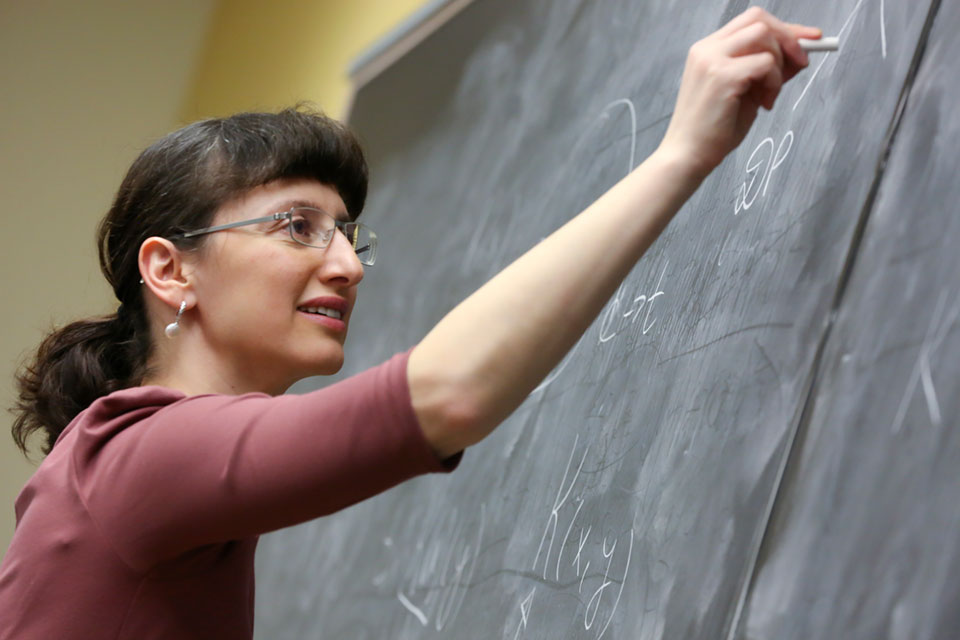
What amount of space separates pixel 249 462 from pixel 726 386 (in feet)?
1.34

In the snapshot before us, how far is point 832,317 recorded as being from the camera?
2.59 feet

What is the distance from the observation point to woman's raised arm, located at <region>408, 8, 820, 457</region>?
0.61m

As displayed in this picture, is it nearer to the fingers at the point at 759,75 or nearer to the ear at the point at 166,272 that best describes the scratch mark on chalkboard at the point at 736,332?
the fingers at the point at 759,75

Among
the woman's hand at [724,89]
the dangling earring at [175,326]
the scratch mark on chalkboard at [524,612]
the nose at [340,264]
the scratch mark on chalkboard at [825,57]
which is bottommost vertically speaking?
the scratch mark on chalkboard at [524,612]

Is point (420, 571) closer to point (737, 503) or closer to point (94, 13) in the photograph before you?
point (737, 503)

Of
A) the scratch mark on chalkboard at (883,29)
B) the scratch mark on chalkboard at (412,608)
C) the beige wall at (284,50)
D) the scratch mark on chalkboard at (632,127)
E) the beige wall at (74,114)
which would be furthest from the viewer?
the beige wall at (74,114)

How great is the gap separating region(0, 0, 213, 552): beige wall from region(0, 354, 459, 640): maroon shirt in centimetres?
244

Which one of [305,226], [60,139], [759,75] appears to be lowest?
[305,226]

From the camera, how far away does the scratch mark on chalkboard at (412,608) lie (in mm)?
1345

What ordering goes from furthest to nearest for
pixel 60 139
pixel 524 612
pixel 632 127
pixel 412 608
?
pixel 60 139 < pixel 412 608 < pixel 632 127 < pixel 524 612

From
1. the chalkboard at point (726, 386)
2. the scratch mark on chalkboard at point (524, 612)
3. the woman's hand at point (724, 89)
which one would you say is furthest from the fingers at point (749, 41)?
the scratch mark on chalkboard at point (524, 612)

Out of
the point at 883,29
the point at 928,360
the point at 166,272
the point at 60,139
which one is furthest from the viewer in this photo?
the point at 60,139

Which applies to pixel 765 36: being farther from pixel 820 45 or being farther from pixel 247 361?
pixel 247 361

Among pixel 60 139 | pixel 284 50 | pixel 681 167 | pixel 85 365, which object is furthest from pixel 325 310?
pixel 60 139
